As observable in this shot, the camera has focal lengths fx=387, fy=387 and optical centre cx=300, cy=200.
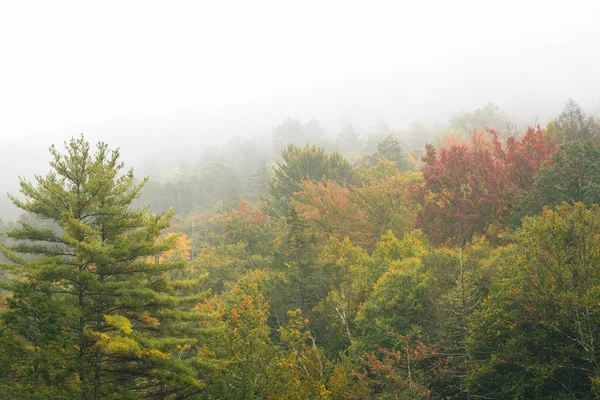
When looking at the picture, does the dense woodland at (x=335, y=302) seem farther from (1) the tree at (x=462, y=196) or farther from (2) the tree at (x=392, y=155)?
(2) the tree at (x=392, y=155)

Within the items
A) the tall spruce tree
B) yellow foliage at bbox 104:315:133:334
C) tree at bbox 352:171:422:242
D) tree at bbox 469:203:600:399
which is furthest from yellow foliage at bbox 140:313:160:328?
tree at bbox 352:171:422:242

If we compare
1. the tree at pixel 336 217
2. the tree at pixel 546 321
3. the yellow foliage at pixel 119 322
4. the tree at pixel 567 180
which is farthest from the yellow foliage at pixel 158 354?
the tree at pixel 567 180

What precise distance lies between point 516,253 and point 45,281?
17.7m

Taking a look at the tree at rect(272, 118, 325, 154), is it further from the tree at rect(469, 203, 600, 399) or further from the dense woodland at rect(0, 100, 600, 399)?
the tree at rect(469, 203, 600, 399)

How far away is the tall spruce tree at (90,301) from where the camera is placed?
10969mm

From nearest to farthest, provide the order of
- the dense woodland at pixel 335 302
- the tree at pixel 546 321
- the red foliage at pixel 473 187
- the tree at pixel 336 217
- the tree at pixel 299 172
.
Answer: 1. the dense woodland at pixel 335 302
2. the tree at pixel 546 321
3. the red foliage at pixel 473 187
4. the tree at pixel 336 217
5. the tree at pixel 299 172

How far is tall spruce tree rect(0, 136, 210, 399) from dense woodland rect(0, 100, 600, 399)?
0.06 m

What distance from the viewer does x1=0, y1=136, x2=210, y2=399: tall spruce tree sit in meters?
11.0

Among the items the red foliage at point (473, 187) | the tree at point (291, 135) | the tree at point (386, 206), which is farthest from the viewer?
the tree at point (291, 135)

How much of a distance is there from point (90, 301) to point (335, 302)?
12686 mm

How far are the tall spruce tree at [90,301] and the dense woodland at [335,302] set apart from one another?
0.06m

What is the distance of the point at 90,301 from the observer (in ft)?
42.5

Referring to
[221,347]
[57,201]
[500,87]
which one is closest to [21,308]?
[57,201]

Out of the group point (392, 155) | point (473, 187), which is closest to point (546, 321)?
point (473, 187)
